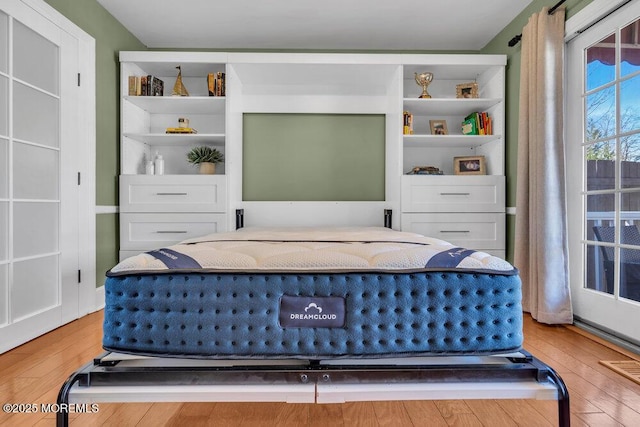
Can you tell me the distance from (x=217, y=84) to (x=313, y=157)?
100 centimetres

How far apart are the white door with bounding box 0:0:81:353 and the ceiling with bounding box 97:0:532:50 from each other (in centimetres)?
75

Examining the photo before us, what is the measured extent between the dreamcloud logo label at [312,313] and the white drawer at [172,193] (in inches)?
76.8

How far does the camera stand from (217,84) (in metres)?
2.98

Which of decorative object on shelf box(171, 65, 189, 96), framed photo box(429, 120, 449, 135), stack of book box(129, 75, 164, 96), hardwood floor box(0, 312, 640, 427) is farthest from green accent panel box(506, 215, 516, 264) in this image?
stack of book box(129, 75, 164, 96)

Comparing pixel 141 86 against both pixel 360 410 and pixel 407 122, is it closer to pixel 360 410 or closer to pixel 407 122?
pixel 407 122

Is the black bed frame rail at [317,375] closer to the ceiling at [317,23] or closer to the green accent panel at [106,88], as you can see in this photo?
the green accent panel at [106,88]

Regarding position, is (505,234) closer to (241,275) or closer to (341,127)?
(341,127)

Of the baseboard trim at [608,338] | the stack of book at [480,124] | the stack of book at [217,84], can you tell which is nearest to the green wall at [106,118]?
the stack of book at [217,84]

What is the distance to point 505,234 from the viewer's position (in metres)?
3.00

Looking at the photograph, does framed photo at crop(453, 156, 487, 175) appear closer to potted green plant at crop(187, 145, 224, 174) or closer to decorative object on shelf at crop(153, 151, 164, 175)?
potted green plant at crop(187, 145, 224, 174)

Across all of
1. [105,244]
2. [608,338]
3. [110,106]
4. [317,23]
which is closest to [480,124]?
[317,23]

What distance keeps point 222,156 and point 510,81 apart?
7.86 ft

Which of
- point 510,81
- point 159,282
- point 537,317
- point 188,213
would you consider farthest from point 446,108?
point 159,282

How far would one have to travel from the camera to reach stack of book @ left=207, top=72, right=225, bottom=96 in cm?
297
